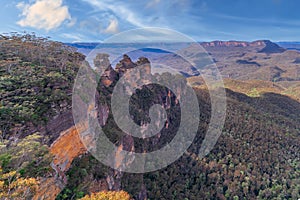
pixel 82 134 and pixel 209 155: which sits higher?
pixel 82 134

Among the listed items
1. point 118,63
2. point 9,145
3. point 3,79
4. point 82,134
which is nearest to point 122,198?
point 9,145

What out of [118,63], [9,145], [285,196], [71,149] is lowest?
[285,196]

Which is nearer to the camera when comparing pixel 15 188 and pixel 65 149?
pixel 15 188

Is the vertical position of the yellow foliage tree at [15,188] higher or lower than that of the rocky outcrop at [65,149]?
higher

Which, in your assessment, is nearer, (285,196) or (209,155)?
(285,196)

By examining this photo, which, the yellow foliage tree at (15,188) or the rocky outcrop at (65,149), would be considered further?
the rocky outcrop at (65,149)

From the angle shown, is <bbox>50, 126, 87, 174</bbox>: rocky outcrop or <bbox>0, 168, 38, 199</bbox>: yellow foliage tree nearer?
<bbox>0, 168, 38, 199</bbox>: yellow foliage tree

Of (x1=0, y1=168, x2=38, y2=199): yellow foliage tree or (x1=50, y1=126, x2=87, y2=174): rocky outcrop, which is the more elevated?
(x1=0, y1=168, x2=38, y2=199): yellow foliage tree

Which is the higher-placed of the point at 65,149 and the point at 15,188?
the point at 15,188

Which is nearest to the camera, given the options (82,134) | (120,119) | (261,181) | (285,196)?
(82,134)

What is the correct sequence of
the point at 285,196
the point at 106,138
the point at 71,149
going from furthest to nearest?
the point at 285,196 < the point at 106,138 < the point at 71,149

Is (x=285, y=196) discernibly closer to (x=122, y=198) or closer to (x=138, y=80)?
(x=138, y=80)
